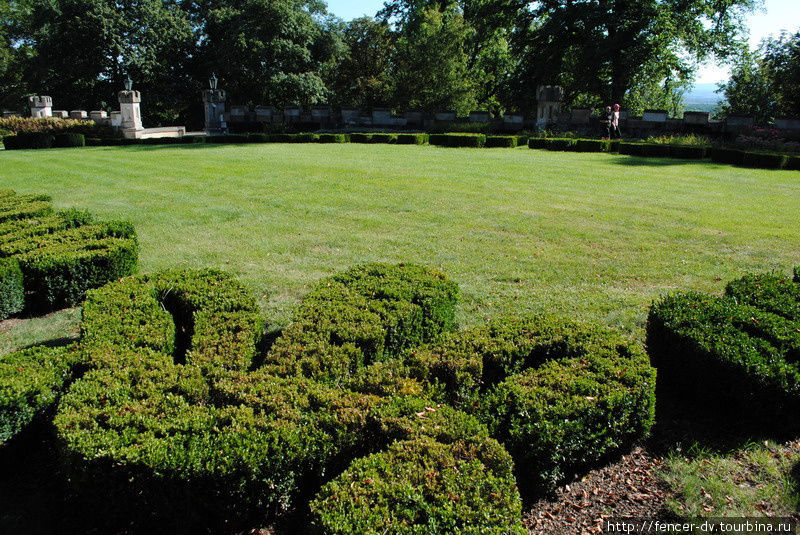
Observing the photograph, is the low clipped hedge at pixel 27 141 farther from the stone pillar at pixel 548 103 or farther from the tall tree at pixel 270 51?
the stone pillar at pixel 548 103

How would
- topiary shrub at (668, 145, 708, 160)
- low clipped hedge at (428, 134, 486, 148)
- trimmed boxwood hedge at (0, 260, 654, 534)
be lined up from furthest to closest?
low clipped hedge at (428, 134, 486, 148)
topiary shrub at (668, 145, 708, 160)
trimmed boxwood hedge at (0, 260, 654, 534)

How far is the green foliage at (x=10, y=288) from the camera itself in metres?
5.83

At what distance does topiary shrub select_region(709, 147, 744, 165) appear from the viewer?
16.4 meters

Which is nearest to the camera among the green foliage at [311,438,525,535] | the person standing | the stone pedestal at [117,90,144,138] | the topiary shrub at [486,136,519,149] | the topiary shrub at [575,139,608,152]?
the green foliage at [311,438,525,535]

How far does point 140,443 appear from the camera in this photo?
3.07 meters

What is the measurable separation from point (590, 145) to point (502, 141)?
3430mm

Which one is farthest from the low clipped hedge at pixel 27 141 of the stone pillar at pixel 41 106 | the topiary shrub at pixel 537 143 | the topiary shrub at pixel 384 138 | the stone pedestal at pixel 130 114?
the topiary shrub at pixel 537 143

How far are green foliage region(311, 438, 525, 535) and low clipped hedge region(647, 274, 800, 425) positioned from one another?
213 cm

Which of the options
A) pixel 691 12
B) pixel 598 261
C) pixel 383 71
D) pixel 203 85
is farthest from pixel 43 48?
pixel 598 261

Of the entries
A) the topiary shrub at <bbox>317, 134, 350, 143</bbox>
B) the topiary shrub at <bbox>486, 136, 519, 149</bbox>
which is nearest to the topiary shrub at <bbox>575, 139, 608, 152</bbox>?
the topiary shrub at <bbox>486, 136, 519, 149</bbox>

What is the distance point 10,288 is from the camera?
5.87 metres

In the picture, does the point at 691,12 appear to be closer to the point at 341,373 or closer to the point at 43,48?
the point at 341,373

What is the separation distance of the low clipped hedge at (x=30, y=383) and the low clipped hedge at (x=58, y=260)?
7.30 feet

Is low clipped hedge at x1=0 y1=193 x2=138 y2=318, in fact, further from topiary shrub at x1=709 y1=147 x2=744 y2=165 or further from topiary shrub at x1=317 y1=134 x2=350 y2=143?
→ topiary shrub at x1=317 y1=134 x2=350 y2=143
